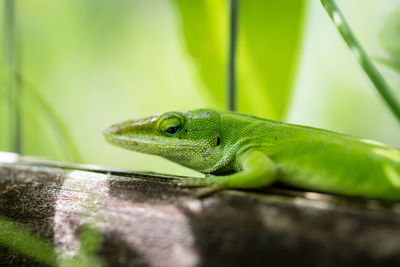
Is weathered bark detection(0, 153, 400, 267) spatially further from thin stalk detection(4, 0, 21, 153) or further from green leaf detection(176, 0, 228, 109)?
thin stalk detection(4, 0, 21, 153)

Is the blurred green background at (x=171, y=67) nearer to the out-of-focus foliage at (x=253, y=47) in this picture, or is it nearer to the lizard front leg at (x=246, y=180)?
the out-of-focus foliage at (x=253, y=47)

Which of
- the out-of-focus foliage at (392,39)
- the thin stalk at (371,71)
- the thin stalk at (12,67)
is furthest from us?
the thin stalk at (12,67)

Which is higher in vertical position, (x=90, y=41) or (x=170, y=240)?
(x=170, y=240)

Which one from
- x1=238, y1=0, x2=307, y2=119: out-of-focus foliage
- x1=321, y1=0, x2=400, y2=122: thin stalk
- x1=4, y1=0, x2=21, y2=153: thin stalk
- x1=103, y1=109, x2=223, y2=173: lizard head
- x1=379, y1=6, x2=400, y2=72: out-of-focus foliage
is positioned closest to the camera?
x1=321, y1=0, x2=400, y2=122: thin stalk

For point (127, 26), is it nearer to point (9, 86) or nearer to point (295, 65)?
point (9, 86)

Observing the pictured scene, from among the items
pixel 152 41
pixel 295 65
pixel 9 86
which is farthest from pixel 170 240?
pixel 152 41

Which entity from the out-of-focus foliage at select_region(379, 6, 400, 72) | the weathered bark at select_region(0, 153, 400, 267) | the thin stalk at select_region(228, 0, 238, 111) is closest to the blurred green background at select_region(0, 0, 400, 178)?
the out-of-focus foliage at select_region(379, 6, 400, 72)

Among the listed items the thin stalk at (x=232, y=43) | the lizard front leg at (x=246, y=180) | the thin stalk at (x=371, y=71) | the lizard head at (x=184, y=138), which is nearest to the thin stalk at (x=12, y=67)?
the lizard head at (x=184, y=138)
